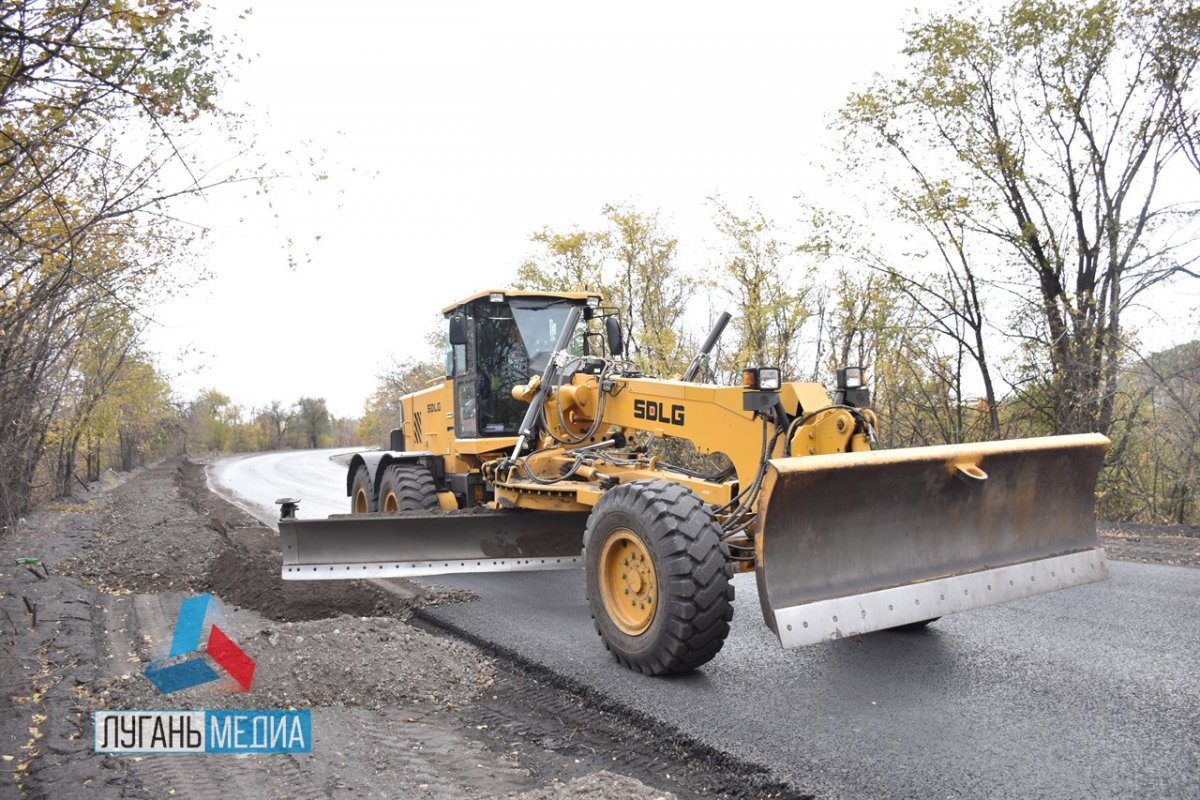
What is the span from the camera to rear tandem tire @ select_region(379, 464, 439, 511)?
846 cm

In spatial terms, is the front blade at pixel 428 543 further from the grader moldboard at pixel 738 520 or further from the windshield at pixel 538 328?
the windshield at pixel 538 328

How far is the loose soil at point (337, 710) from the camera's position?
11.7 feet

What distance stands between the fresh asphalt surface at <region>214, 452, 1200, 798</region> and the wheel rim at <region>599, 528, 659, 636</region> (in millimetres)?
307

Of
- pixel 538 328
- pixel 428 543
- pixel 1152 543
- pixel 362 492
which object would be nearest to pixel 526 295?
pixel 538 328

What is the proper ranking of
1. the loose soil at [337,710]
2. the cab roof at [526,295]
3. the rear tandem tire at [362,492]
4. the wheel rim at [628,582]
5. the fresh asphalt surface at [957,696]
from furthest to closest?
the rear tandem tire at [362,492] < the cab roof at [526,295] < the wheel rim at [628,582] < the loose soil at [337,710] < the fresh asphalt surface at [957,696]

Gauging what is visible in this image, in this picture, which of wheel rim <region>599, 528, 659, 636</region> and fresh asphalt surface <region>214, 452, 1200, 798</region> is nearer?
fresh asphalt surface <region>214, 452, 1200, 798</region>

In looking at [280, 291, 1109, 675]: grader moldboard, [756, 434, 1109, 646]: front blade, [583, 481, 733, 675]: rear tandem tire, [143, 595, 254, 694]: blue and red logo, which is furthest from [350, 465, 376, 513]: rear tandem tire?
[756, 434, 1109, 646]: front blade

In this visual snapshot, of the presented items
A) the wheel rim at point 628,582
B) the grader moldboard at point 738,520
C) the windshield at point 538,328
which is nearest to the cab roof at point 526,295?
A: the windshield at point 538,328

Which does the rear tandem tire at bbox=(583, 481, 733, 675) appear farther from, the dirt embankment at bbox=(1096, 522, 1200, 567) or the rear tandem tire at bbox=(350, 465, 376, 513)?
the dirt embankment at bbox=(1096, 522, 1200, 567)

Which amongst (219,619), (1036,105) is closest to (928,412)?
(1036,105)

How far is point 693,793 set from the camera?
3.45 metres

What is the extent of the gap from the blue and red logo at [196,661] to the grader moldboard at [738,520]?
2.67 ft

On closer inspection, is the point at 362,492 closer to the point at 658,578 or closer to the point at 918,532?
the point at 658,578

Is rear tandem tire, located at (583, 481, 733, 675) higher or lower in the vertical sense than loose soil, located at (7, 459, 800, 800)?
higher
